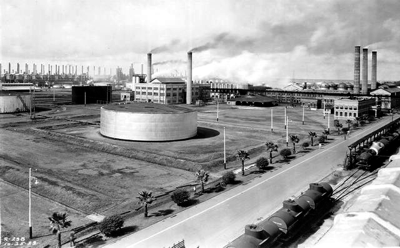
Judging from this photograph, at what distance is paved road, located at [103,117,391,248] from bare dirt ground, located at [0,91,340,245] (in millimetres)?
7692

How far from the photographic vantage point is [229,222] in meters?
36.5

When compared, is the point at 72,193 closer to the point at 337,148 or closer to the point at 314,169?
the point at 314,169

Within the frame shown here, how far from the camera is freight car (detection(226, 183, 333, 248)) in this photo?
2717 cm

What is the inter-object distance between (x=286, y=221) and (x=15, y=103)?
131587mm

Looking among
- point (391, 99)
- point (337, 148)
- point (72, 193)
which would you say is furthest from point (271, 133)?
point (391, 99)

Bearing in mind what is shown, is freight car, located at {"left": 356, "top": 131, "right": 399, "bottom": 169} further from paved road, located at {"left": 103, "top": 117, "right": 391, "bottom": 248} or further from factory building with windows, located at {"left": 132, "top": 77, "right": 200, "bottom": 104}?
factory building with windows, located at {"left": 132, "top": 77, "right": 200, "bottom": 104}

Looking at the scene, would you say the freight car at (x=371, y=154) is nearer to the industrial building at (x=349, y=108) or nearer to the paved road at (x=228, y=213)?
the paved road at (x=228, y=213)

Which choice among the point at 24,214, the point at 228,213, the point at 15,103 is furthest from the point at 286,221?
the point at 15,103

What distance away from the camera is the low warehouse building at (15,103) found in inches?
5187

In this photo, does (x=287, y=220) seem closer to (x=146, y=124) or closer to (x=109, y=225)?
(x=109, y=225)

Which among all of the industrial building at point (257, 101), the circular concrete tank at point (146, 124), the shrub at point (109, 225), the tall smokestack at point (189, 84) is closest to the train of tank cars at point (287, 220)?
the shrub at point (109, 225)

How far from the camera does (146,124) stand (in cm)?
8038

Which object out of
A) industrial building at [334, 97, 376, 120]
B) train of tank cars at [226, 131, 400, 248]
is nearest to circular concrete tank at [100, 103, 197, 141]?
train of tank cars at [226, 131, 400, 248]

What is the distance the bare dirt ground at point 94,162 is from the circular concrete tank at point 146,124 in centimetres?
238
